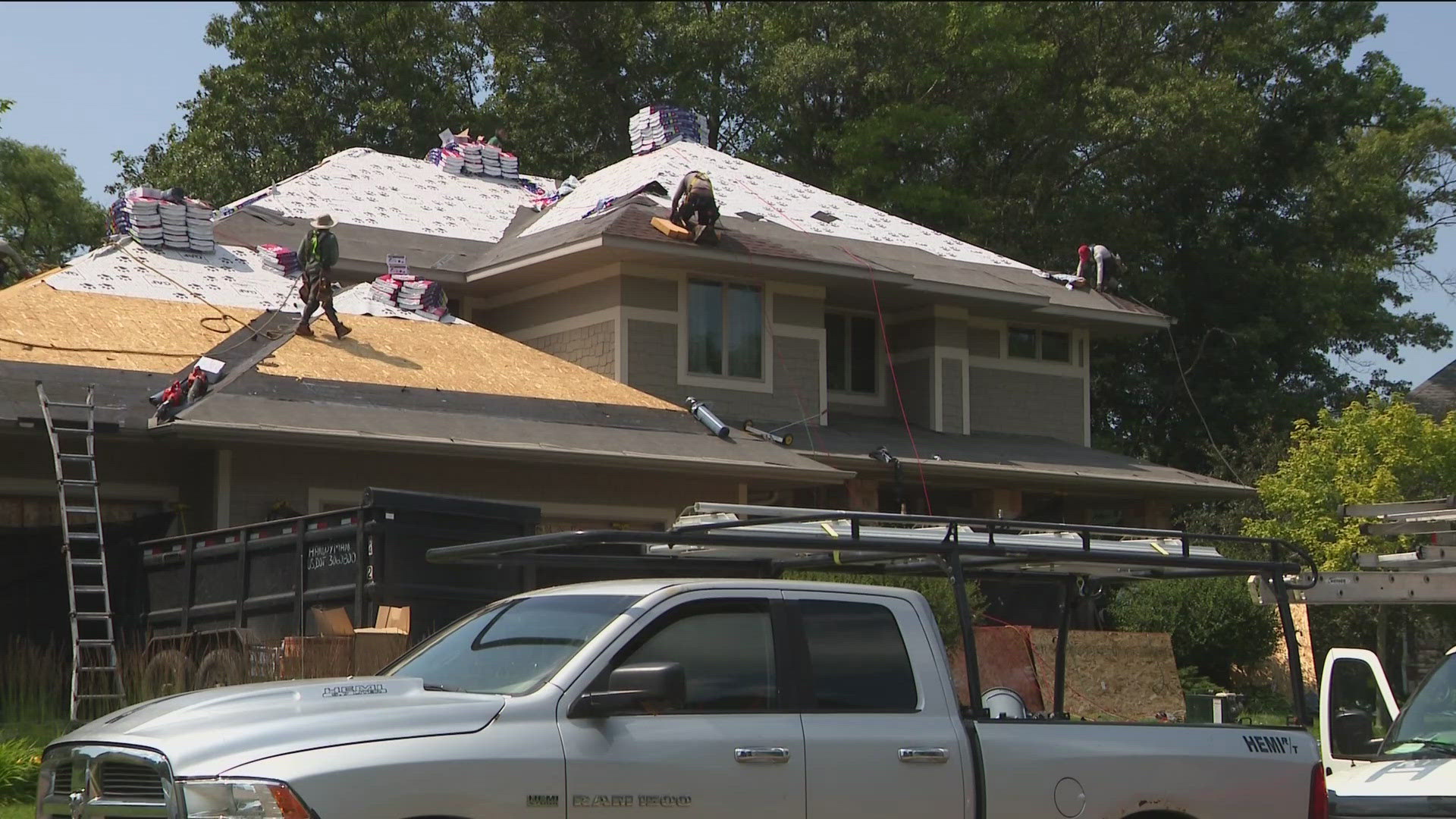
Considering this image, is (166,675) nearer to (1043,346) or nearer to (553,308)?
(553,308)

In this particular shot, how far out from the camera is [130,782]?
653 centimetres

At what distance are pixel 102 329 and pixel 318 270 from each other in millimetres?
2484

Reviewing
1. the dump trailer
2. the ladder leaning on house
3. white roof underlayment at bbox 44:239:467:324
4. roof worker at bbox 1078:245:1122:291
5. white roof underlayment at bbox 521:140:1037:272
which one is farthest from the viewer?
roof worker at bbox 1078:245:1122:291

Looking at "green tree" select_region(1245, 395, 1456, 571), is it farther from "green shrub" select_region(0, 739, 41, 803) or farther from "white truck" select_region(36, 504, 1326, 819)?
"green shrub" select_region(0, 739, 41, 803)

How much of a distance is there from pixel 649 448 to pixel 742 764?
505 inches

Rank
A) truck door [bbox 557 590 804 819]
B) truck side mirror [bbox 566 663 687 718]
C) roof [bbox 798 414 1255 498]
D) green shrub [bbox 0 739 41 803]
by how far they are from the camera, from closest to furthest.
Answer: truck side mirror [bbox 566 663 687 718], truck door [bbox 557 590 804 819], green shrub [bbox 0 739 41 803], roof [bbox 798 414 1255 498]

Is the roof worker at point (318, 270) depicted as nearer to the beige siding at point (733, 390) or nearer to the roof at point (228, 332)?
the roof at point (228, 332)

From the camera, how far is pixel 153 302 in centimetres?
2092

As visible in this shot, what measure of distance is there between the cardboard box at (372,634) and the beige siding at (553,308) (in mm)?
10232

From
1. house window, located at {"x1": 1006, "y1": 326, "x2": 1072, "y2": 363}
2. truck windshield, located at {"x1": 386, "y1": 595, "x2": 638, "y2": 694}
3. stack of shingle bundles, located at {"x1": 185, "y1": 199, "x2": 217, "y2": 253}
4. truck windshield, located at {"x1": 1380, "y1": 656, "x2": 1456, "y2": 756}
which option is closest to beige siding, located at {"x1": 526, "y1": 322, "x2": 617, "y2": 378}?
stack of shingle bundles, located at {"x1": 185, "y1": 199, "x2": 217, "y2": 253}

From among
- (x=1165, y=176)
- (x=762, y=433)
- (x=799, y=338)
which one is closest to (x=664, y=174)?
(x=799, y=338)

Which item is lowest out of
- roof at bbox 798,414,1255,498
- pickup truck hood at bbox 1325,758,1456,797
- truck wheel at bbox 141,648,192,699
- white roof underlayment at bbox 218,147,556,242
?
truck wheel at bbox 141,648,192,699

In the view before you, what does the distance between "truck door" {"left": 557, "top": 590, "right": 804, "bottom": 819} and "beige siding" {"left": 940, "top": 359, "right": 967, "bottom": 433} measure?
19374mm

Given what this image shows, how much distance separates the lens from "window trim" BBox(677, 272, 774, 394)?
76.8 feet
